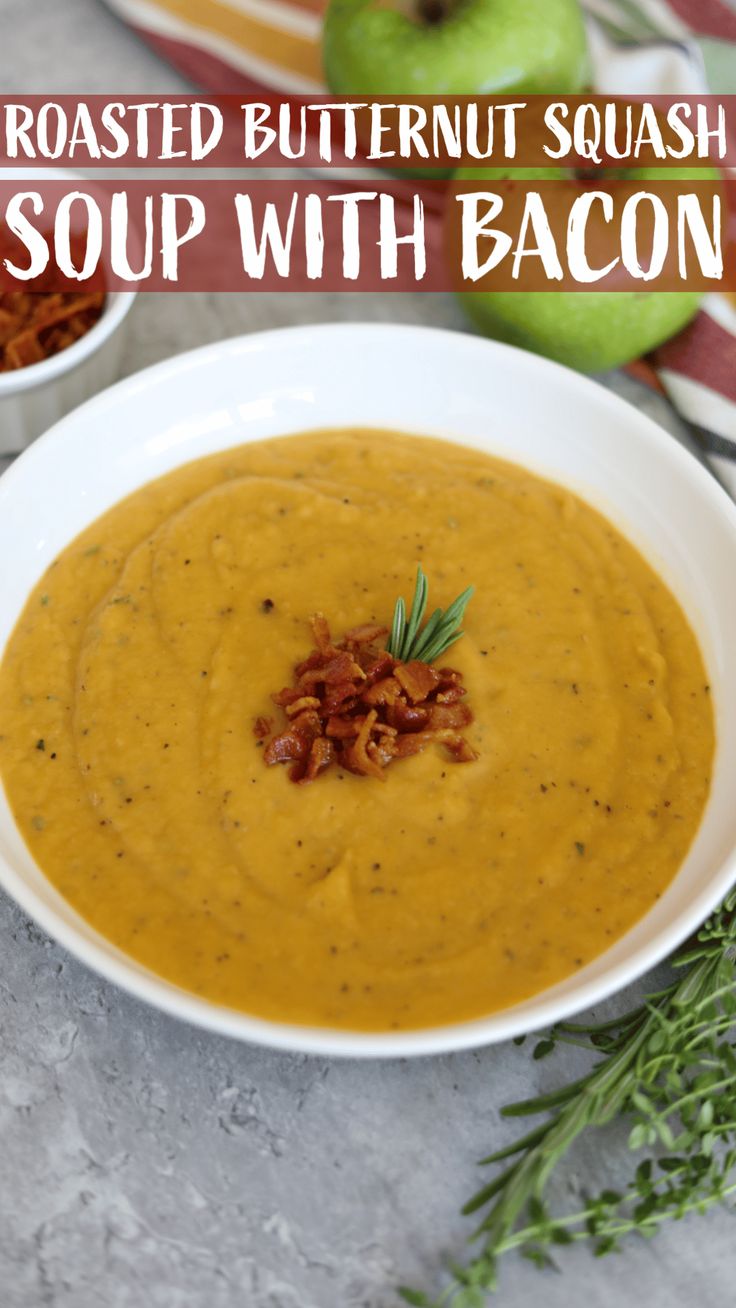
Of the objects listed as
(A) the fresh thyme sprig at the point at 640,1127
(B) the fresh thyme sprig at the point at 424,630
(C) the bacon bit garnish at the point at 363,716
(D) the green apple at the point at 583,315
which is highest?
(D) the green apple at the point at 583,315

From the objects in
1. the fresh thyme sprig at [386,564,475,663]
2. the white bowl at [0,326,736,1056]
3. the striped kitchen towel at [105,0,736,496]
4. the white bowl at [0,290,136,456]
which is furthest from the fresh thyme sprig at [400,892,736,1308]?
the striped kitchen towel at [105,0,736,496]

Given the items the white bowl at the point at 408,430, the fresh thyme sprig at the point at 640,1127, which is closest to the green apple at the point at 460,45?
the white bowl at the point at 408,430

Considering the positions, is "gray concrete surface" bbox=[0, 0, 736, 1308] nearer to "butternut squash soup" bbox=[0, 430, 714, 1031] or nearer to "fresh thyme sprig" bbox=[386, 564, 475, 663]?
"butternut squash soup" bbox=[0, 430, 714, 1031]

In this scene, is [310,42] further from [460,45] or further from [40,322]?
[40,322]

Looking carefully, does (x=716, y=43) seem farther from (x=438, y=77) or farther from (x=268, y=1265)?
(x=268, y=1265)

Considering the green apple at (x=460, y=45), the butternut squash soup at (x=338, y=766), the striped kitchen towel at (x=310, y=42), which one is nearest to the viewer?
the butternut squash soup at (x=338, y=766)

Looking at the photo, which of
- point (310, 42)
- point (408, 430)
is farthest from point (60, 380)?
point (310, 42)

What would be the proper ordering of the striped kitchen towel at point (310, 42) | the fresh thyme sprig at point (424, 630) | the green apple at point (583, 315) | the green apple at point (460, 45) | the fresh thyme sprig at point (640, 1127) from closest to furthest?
the fresh thyme sprig at point (640, 1127)
the fresh thyme sprig at point (424, 630)
the green apple at point (583, 315)
the green apple at point (460, 45)
the striped kitchen towel at point (310, 42)

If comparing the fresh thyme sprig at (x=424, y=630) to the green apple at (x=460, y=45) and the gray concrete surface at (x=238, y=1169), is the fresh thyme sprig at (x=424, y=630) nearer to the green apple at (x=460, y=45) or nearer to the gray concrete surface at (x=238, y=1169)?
the gray concrete surface at (x=238, y=1169)
